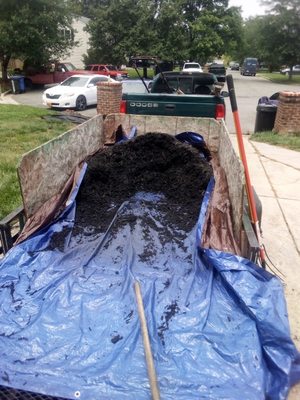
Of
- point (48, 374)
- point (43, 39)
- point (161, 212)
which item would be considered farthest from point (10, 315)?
point (43, 39)

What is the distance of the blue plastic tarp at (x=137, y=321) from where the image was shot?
7.05 feet

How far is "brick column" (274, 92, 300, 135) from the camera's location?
31.4ft

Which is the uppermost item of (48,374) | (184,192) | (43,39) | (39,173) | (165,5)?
(165,5)

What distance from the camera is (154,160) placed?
4590mm

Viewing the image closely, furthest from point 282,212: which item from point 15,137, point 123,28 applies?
point 123,28

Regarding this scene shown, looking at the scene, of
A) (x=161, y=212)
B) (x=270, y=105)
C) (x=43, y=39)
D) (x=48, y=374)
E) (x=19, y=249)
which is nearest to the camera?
(x=48, y=374)

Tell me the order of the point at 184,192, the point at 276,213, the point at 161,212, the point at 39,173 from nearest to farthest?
the point at 39,173 → the point at 161,212 → the point at 184,192 → the point at 276,213

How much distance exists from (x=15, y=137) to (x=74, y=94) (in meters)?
6.51

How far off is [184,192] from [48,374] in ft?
8.64

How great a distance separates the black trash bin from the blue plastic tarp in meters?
8.06

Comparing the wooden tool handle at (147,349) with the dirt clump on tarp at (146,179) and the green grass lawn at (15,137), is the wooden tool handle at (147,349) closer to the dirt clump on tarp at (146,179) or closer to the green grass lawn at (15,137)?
the dirt clump on tarp at (146,179)

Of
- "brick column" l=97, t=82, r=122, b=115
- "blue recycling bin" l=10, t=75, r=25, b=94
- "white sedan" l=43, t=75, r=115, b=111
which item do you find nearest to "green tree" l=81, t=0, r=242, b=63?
"blue recycling bin" l=10, t=75, r=25, b=94

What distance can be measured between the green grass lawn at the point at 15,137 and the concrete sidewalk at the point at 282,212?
11.8 feet

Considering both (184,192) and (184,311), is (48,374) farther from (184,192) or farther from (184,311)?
(184,192)
